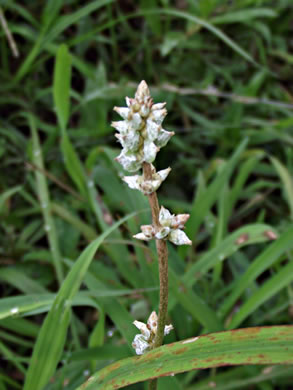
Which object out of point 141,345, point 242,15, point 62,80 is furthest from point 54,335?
point 242,15

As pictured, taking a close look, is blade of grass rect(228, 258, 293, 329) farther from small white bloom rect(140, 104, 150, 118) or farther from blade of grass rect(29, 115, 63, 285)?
small white bloom rect(140, 104, 150, 118)

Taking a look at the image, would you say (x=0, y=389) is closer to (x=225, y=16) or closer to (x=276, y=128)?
(x=276, y=128)

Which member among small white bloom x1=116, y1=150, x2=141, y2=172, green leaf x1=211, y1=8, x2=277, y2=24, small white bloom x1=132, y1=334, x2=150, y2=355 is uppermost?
green leaf x1=211, y1=8, x2=277, y2=24

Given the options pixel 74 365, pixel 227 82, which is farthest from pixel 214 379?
pixel 227 82

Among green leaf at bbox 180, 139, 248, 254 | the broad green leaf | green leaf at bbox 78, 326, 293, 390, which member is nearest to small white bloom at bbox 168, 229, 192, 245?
green leaf at bbox 78, 326, 293, 390

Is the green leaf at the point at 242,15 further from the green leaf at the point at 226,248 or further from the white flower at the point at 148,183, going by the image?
the white flower at the point at 148,183

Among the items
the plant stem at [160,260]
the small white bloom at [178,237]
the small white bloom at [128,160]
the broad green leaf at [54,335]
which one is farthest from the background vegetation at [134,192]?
the small white bloom at [128,160]
